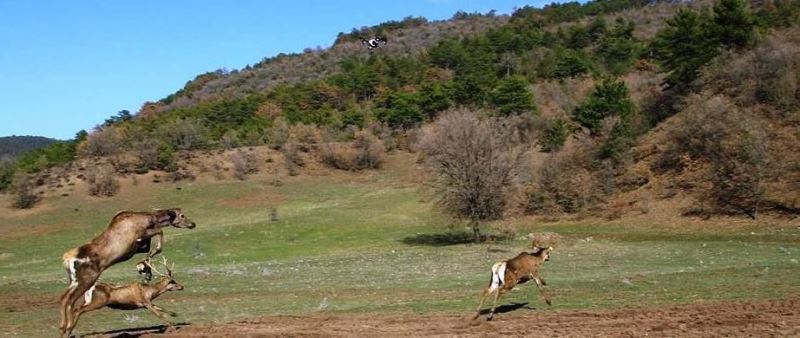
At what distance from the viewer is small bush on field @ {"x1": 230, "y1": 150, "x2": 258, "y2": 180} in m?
107

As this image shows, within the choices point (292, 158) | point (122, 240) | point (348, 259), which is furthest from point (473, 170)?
point (292, 158)

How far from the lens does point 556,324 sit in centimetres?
1525

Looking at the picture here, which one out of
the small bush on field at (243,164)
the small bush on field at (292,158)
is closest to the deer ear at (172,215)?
the small bush on field at (243,164)

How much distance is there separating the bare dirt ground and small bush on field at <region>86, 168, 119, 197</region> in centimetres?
8358

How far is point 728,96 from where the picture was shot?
76.6 meters

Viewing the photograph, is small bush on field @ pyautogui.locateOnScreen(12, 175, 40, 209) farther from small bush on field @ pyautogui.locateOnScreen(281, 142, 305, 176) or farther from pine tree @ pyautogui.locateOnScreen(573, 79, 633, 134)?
pine tree @ pyautogui.locateOnScreen(573, 79, 633, 134)

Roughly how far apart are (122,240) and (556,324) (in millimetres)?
9710

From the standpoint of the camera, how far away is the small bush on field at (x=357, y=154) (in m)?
116

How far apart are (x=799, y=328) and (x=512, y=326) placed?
5.58 m

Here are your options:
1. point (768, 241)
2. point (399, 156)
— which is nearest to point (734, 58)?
point (768, 241)

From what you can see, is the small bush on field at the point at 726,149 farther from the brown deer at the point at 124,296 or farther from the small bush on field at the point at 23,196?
the small bush on field at the point at 23,196

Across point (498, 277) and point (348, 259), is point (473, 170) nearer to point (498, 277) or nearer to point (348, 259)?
point (348, 259)

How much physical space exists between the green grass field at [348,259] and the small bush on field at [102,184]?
2105mm

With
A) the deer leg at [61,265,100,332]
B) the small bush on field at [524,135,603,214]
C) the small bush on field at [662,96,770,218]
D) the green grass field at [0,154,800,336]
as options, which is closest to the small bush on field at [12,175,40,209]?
the green grass field at [0,154,800,336]
